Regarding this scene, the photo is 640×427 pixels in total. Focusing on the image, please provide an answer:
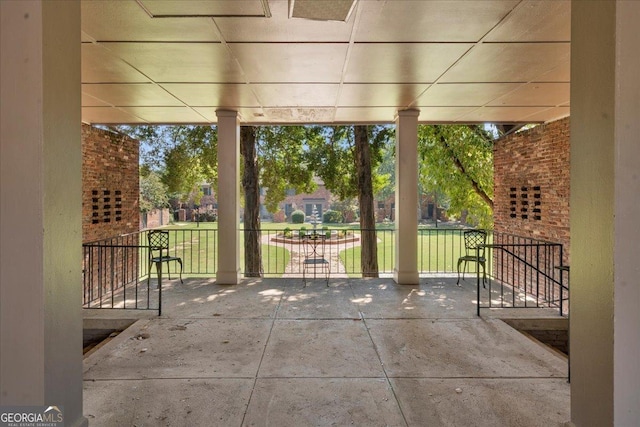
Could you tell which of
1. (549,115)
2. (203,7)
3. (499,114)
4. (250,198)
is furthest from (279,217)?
(203,7)

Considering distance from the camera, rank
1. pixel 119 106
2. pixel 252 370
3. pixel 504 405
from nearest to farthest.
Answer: pixel 504 405, pixel 252 370, pixel 119 106

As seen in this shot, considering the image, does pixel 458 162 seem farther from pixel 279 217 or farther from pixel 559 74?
pixel 279 217

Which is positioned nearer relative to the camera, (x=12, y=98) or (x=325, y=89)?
(x=12, y=98)

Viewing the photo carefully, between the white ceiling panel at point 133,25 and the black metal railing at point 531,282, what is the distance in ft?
12.8

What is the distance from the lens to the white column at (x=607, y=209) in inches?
59.3

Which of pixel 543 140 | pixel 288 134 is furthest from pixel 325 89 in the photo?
pixel 288 134

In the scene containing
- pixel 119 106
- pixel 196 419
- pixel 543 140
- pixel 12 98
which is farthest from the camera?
pixel 543 140

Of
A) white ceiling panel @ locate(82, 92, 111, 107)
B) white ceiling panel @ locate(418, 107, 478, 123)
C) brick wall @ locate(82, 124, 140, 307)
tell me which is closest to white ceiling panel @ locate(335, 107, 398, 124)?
white ceiling panel @ locate(418, 107, 478, 123)

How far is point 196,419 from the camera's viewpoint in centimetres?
232

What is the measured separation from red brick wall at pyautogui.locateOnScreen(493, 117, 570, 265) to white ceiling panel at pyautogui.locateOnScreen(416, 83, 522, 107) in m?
2.01

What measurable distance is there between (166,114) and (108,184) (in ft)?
6.46

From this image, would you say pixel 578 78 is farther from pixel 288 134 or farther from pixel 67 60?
pixel 288 134

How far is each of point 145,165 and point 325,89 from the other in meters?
8.50

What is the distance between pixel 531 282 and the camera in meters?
6.50
